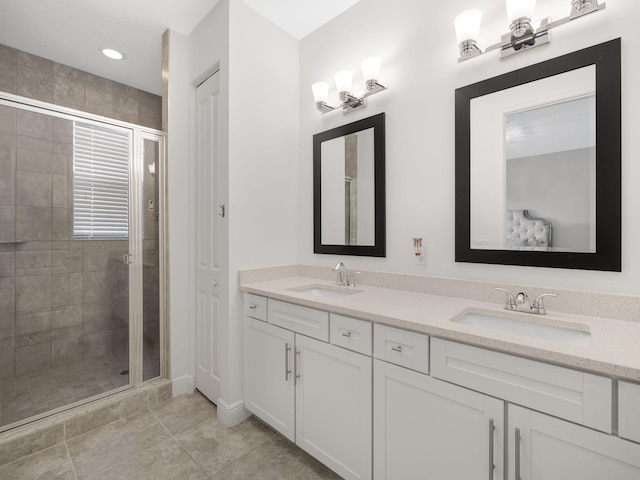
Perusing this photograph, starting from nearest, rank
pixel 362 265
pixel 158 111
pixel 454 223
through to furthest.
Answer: pixel 454 223 < pixel 362 265 < pixel 158 111

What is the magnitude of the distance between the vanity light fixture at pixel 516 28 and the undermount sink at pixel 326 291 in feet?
4.42

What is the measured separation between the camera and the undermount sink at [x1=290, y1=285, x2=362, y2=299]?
185cm

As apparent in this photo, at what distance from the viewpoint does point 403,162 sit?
1.75 meters

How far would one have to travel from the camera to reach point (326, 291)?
196 cm

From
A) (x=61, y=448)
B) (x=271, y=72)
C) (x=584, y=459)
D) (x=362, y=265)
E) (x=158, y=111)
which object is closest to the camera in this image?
(x=584, y=459)

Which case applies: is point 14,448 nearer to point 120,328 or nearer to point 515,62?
point 120,328

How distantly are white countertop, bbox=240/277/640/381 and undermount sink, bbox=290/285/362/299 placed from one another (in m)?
0.06

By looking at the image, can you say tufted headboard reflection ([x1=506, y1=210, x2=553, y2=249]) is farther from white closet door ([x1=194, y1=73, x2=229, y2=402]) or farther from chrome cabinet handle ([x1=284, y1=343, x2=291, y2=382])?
white closet door ([x1=194, y1=73, x2=229, y2=402])

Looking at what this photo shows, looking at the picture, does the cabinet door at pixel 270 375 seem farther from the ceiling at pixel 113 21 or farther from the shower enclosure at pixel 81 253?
the ceiling at pixel 113 21

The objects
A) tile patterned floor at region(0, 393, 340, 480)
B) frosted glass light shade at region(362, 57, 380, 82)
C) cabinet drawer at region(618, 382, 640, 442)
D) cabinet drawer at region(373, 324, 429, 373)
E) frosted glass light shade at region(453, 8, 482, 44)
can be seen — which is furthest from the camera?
frosted glass light shade at region(362, 57, 380, 82)

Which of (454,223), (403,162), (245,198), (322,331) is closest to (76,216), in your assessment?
(245,198)

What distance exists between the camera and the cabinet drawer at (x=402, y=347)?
110 cm

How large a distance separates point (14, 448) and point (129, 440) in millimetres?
536

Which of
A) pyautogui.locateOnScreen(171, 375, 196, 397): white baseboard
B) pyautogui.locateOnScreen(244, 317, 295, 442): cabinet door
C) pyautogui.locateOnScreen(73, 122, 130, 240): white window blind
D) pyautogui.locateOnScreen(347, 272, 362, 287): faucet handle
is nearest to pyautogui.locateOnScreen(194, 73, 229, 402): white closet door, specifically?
pyautogui.locateOnScreen(171, 375, 196, 397): white baseboard
